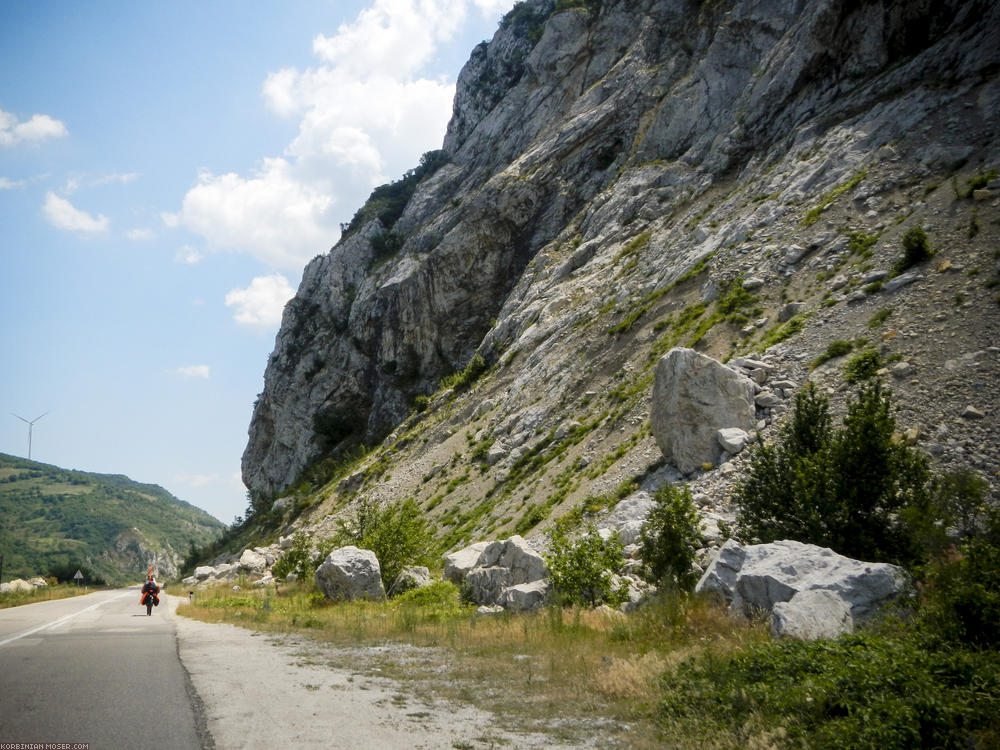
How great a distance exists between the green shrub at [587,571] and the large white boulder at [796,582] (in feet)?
9.94

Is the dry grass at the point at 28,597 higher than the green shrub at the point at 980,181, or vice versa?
the green shrub at the point at 980,181

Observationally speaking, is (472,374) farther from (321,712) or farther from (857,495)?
(321,712)

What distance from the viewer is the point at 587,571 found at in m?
12.5

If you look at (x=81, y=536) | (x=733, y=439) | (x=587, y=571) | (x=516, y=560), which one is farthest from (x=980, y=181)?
(x=81, y=536)

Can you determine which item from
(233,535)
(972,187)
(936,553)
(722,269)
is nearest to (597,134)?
(722,269)

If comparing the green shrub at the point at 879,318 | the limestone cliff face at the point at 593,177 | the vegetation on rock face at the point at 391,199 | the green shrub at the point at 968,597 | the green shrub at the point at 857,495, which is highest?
the vegetation on rock face at the point at 391,199

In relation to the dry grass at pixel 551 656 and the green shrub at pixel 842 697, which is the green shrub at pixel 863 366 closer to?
the dry grass at pixel 551 656

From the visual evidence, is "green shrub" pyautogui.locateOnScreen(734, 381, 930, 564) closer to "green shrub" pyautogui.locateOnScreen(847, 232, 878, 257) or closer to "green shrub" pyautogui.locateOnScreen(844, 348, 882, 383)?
"green shrub" pyautogui.locateOnScreen(844, 348, 882, 383)

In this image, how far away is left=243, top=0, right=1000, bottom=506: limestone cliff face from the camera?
1135 inches

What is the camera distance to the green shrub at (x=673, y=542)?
1182 centimetres

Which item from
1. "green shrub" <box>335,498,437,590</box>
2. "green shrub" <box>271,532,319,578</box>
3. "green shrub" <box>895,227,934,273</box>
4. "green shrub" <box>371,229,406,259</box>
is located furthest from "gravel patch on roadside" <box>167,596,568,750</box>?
"green shrub" <box>371,229,406,259</box>

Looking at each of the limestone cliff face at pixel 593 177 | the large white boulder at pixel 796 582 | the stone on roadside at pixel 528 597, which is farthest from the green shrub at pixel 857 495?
the limestone cliff face at pixel 593 177

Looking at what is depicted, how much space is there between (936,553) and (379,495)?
32.3m

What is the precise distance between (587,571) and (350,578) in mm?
9411
